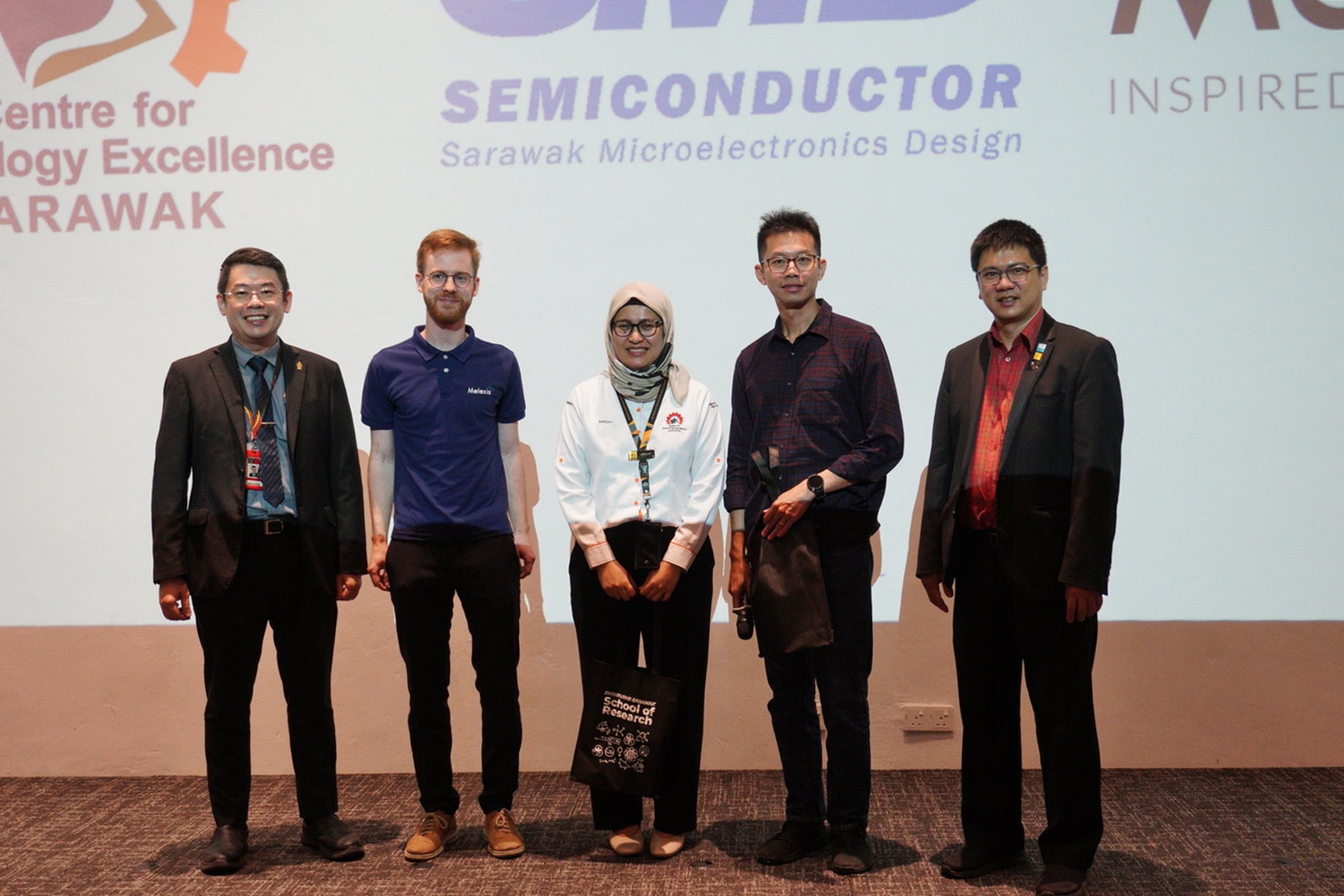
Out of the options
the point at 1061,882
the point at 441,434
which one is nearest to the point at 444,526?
the point at 441,434

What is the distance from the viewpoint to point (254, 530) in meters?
3.00

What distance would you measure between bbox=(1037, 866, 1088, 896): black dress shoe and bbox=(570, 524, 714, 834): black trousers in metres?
0.87

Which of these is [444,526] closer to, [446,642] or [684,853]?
[446,642]

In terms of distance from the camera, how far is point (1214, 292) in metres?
3.74

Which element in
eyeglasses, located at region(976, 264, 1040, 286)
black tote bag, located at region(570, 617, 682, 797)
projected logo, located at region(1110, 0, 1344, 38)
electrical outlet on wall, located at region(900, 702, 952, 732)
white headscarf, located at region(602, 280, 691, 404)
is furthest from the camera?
electrical outlet on wall, located at region(900, 702, 952, 732)

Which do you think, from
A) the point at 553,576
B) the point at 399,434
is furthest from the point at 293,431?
the point at 553,576

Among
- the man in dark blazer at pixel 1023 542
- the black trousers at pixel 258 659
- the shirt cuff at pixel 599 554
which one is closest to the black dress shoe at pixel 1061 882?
the man in dark blazer at pixel 1023 542

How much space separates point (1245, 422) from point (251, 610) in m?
3.08

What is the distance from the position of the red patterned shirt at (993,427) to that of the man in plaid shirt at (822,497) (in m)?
0.21

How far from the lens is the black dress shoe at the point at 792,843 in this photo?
9.64ft

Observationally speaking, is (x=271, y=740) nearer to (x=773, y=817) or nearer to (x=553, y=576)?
(x=553, y=576)

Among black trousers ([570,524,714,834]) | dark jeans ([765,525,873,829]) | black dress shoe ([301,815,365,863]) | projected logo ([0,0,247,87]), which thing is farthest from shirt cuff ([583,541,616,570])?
projected logo ([0,0,247,87])

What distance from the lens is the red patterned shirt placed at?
277 cm

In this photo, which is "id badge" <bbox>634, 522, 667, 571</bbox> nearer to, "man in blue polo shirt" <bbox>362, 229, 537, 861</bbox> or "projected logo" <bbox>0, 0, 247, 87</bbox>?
"man in blue polo shirt" <bbox>362, 229, 537, 861</bbox>
